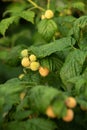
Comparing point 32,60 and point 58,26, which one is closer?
point 32,60

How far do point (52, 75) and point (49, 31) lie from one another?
25 cm

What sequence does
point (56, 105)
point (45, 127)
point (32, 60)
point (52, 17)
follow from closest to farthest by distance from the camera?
point (56, 105), point (45, 127), point (32, 60), point (52, 17)

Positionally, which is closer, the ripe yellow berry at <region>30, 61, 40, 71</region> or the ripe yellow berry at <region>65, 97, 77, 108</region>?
the ripe yellow berry at <region>65, 97, 77, 108</region>

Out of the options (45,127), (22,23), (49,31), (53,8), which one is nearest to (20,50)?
(49,31)

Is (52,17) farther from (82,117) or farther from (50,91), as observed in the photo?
(50,91)

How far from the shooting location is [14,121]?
1.43 m

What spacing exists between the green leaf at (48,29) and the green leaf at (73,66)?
0.29m

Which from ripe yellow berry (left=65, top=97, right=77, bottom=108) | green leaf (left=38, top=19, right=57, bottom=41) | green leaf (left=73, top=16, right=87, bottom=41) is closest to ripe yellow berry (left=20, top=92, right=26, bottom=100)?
ripe yellow berry (left=65, top=97, right=77, bottom=108)

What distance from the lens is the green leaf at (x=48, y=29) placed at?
1.92m

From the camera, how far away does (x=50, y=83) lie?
1.74 meters

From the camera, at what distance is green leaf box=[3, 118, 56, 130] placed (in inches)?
53.9

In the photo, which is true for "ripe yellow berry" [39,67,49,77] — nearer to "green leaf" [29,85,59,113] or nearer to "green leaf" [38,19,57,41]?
"green leaf" [38,19,57,41]

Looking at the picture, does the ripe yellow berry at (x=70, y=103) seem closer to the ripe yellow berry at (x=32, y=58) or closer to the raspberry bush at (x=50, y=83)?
the raspberry bush at (x=50, y=83)

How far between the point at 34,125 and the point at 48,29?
0.65 meters
